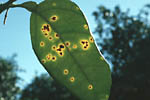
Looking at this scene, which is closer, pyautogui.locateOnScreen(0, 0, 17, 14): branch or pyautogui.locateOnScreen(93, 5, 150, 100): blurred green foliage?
pyautogui.locateOnScreen(0, 0, 17, 14): branch

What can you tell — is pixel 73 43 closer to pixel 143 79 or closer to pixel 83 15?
pixel 83 15

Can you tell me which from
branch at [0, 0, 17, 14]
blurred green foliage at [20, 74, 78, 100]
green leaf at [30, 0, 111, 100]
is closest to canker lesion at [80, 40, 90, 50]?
green leaf at [30, 0, 111, 100]

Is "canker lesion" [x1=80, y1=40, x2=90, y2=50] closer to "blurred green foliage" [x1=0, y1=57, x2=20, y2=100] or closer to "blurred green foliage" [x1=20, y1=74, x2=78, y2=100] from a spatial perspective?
"blurred green foliage" [x1=20, y1=74, x2=78, y2=100]

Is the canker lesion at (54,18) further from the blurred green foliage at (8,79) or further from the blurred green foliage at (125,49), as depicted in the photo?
the blurred green foliage at (8,79)

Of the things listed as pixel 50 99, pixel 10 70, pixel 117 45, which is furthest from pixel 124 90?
pixel 10 70

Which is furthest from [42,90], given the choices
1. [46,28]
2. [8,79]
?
[46,28]
